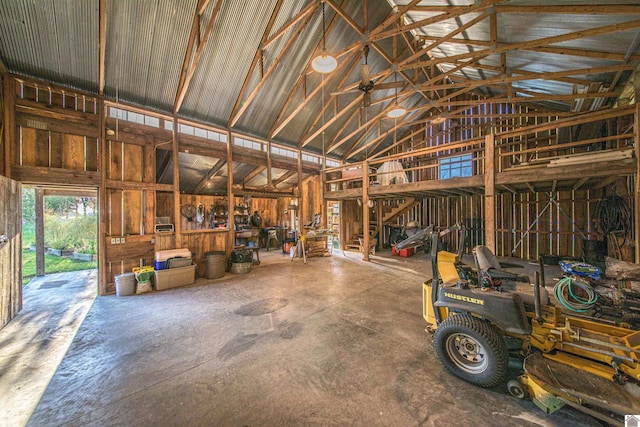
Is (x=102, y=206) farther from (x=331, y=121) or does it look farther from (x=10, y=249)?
(x=331, y=121)

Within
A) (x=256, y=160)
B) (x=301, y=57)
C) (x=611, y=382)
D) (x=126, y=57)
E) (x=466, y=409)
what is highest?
(x=301, y=57)

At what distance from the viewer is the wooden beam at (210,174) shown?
8136mm

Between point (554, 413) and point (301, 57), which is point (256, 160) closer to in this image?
point (301, 57)

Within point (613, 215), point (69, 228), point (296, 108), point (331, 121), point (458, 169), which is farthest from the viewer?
point (458, 169)

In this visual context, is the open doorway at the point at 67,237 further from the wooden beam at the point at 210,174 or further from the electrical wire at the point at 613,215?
the electrical wire at the point at 613,215

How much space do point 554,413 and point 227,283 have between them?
6025mm

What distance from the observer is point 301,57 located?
685 cm

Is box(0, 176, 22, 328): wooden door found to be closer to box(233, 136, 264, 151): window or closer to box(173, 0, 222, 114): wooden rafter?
box(173, 0, 222, 114): wooden rafter

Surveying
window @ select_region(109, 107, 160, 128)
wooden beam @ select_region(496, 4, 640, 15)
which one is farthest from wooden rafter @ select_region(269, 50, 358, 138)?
wooden beam @ select_region(496, 4, 640, 15)

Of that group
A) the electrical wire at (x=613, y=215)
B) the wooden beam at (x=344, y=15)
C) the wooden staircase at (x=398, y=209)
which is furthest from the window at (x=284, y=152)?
the electrical wire at (x=613, y=215)

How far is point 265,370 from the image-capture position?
2.61 m

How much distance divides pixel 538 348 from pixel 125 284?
7.24 m

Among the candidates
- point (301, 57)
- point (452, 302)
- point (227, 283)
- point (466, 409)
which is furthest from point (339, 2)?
point (466, 409)

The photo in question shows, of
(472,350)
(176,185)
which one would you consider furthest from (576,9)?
(176,185)
